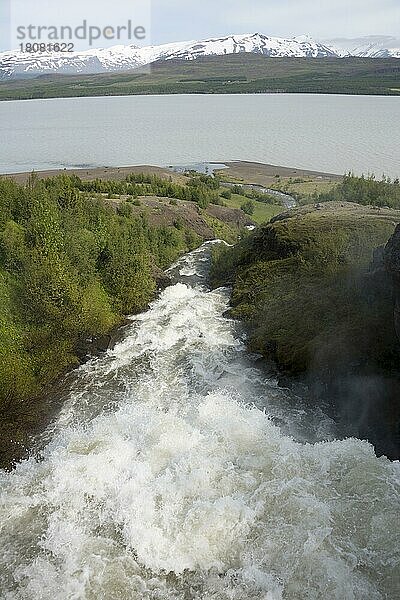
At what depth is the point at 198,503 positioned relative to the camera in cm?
2306

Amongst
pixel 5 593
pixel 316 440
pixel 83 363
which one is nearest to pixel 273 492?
pixel 316 440

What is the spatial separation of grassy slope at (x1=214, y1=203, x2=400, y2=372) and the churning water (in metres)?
4.51

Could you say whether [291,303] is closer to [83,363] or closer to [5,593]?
[83,363]

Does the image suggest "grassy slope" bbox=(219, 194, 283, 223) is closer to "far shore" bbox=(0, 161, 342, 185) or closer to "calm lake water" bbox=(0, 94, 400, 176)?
"far shore" bbox=(0, 161, 342, 185)

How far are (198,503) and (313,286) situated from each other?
22726 mm

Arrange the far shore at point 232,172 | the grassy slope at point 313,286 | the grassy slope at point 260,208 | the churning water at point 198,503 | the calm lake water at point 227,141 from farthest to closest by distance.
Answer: the calm lake water at point 227,141 < the far shore at point 232,172 < the grassy slope at point 260,208 < the grassy slope at point 313,286 < the churning water at point 198,503

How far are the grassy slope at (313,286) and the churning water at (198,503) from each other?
451 cm

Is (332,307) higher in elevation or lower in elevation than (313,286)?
lower

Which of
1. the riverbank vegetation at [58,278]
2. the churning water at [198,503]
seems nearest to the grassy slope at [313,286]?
the churning water at [198,503]

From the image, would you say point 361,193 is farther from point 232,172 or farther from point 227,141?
point 227,141

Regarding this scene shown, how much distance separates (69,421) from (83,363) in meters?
7.44

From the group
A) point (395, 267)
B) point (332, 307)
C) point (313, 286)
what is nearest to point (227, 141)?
point (313, 286)

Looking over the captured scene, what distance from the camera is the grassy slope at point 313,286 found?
108 feet

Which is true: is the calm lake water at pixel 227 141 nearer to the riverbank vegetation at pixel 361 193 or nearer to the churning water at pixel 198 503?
the riverbank vegetation at pixel 361 193
